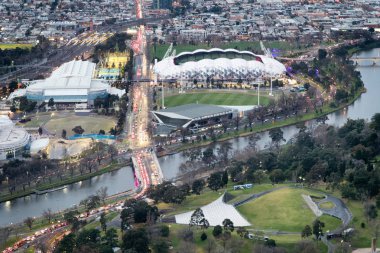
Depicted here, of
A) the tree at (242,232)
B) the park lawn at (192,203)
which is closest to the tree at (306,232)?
the tree at (242,232)

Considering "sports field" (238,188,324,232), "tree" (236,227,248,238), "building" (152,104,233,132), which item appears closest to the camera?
"tree" (236,227,248,238)

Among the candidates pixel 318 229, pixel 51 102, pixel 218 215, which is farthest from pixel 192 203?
pixel 51 102

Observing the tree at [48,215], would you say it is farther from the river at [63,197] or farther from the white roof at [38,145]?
the white roof at [38,145]

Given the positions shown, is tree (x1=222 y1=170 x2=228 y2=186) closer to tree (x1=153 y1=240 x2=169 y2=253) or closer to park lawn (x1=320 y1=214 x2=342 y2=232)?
park lawn (x1=320 y1=214 x2=342 y2=232)


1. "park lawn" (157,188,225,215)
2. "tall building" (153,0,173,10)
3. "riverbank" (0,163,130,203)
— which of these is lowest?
"riverbank" (0,163,130,203)

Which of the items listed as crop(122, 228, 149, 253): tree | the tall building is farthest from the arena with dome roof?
the tall building
